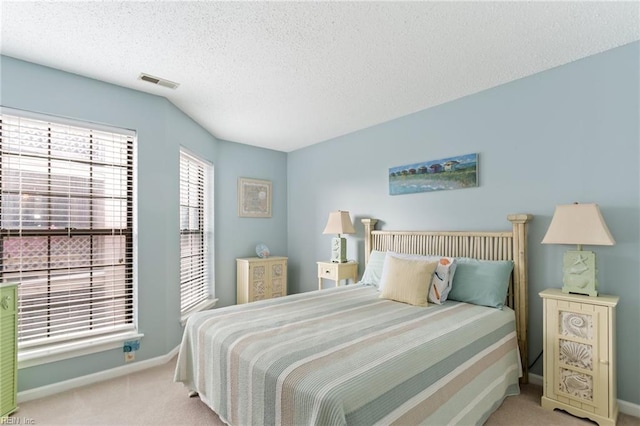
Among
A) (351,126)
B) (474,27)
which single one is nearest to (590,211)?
(474,27)

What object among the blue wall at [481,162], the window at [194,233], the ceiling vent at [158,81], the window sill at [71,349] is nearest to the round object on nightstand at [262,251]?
the blue wall at [481,162]

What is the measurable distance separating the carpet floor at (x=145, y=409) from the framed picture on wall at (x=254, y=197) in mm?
2604

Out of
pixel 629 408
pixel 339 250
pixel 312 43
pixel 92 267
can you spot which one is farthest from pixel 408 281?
pixel 92 267

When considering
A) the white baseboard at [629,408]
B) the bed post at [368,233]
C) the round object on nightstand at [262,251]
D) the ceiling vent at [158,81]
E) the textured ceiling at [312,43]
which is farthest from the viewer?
the round object on nightstand at [262,251]

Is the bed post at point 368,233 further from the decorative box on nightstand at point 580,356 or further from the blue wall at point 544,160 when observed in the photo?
the decorative box on nightstand at point 580,356

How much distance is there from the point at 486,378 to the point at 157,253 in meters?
2.86

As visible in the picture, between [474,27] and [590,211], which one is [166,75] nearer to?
[474,27]

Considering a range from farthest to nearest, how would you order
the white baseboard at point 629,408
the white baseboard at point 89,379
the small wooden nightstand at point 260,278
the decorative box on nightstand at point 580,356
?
the small wooden nightstand at point 260,278 → the white baseboard at point 89,379 → the white baseboard at point 629,408 → the decorative box on nightstand at point 580,356

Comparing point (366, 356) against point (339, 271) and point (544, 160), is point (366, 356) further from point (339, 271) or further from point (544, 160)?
point (339, 271)

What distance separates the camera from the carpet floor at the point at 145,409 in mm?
2062

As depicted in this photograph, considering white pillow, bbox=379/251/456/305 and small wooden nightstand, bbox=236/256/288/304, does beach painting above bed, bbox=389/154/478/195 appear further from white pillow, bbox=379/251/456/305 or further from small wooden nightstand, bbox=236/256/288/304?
small wooden nightstand, bbox=236/256/288/304

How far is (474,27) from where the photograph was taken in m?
1.98

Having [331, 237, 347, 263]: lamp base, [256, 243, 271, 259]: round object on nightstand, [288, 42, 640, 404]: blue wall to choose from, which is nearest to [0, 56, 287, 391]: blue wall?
[256, 243, 271, 259]: round object on nightstand

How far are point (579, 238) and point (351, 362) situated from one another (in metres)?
1.74
